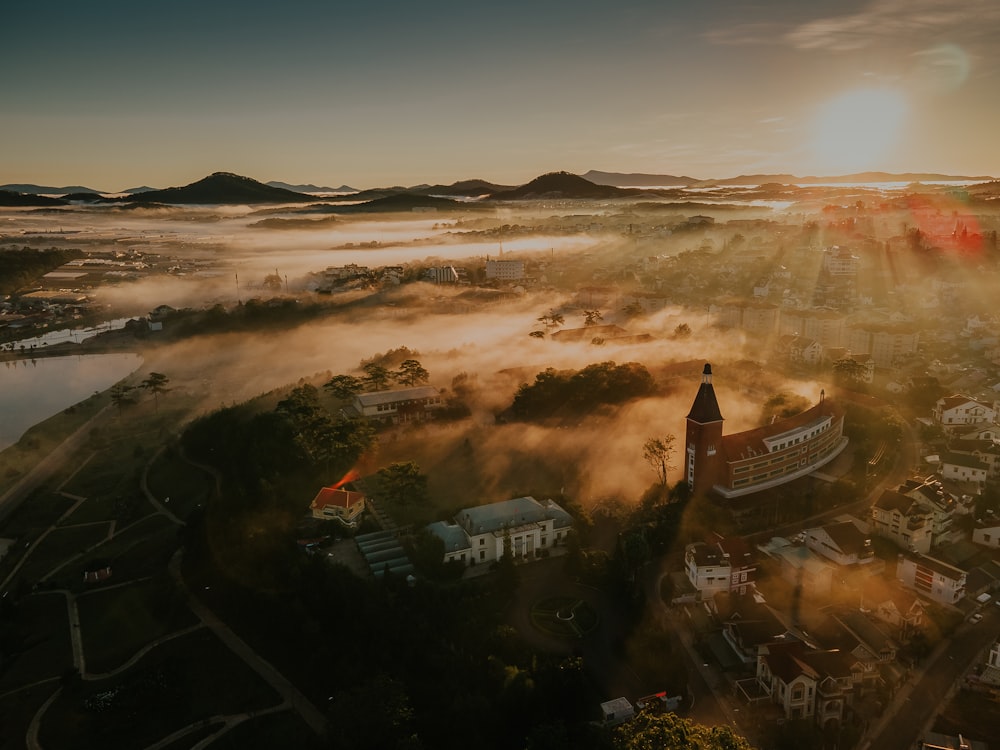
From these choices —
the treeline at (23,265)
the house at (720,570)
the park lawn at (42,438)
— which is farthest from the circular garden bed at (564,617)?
the treeline at (23,265)

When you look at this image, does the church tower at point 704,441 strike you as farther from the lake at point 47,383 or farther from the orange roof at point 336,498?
the lake at point 47,383

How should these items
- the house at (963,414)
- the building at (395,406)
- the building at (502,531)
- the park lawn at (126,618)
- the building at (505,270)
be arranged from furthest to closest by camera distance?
the building at (505,270) < the building at (395,406) < the house at (963,414) < the building at (502,531) < the park lawn at (126,618)

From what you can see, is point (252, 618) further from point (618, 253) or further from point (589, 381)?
point (618, 253)

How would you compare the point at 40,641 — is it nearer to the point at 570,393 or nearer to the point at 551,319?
the point at 570,393

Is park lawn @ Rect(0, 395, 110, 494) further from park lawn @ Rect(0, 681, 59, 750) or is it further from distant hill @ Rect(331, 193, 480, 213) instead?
distant hill @ Rect(331, 193, 480, 213)

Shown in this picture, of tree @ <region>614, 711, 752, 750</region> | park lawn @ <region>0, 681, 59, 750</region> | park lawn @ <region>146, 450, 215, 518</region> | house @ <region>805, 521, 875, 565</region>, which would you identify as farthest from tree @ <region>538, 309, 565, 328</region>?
tree @ <region>614, 711, 752, 750</region>
